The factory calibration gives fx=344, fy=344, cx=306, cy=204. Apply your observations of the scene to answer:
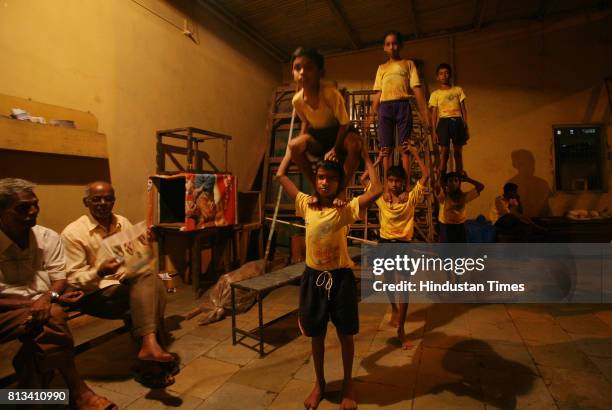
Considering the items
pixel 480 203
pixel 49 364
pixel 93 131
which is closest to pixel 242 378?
pixel 49 364

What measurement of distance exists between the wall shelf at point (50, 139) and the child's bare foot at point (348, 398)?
3293 millimetres

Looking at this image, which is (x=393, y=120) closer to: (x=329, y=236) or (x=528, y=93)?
(x=329, y=236)

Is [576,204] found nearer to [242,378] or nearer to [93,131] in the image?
[242,378]

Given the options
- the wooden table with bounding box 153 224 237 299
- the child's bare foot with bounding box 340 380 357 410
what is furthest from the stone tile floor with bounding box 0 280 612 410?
the wooden table with bounding box 153 224 237 299

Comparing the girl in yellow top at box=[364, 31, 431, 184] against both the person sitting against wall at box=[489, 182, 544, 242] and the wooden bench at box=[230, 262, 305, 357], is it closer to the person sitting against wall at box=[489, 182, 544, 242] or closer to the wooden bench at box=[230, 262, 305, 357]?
the wooden bench at box=[230, 262, 305, 357]

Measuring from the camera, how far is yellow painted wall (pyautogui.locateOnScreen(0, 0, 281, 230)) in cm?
331

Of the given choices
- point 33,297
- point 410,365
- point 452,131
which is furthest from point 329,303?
point 452,131

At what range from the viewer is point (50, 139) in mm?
3225

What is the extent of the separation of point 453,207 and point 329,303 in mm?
2895

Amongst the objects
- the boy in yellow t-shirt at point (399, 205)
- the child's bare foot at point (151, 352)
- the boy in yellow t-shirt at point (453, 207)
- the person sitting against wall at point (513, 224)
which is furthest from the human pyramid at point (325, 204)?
the person sitting against wall at point (513, 224)

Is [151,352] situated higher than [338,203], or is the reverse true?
[338,203]

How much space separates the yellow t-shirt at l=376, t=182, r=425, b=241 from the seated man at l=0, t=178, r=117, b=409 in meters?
2.65

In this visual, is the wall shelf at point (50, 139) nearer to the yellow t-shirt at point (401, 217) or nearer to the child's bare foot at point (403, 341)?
the yellow t-shirt at point (401, 217)

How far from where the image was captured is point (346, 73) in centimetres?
777
